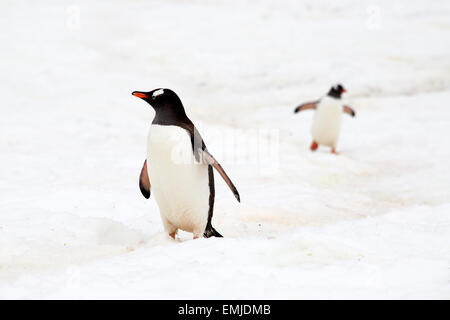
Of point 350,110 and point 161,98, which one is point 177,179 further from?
point 350,110

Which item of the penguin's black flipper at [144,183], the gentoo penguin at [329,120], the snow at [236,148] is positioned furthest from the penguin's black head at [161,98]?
the gentoo penguin at [329,120]

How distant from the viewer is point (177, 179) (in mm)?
4672

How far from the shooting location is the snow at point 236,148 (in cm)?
349

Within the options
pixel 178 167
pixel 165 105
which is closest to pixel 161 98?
pixel 165 105

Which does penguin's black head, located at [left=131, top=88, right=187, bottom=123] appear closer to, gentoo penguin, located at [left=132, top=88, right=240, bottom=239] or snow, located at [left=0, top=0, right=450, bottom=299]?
gentoo penguin, located at [left=132, top=88, right=240, bottom=239]

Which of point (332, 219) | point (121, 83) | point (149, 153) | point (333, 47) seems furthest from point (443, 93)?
point (149, 153)

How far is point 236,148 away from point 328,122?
2180mm

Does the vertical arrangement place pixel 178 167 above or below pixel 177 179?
above

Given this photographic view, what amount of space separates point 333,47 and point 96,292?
17.8 metres

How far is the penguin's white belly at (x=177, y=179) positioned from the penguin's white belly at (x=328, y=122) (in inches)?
284

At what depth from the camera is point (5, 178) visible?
26.1 feet

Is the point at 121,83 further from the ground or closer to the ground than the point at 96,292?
further from the ground
